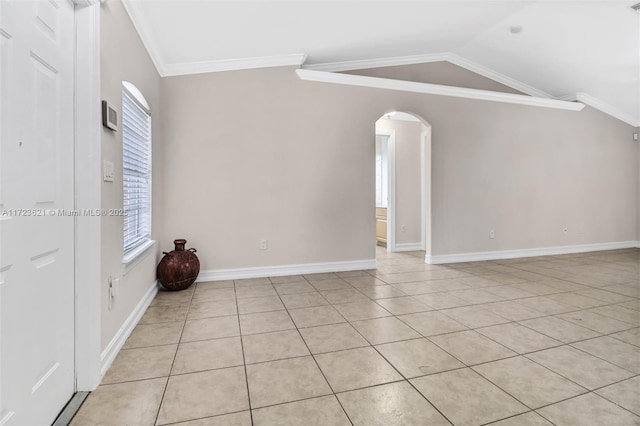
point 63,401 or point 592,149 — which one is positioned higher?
point 592,149

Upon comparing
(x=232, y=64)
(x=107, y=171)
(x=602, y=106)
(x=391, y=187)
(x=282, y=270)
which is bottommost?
(x=282, y=270)

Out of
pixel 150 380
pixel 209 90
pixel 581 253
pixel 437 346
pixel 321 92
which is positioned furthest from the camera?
pixel 581 253

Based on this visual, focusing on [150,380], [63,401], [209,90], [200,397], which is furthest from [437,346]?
[209,90]

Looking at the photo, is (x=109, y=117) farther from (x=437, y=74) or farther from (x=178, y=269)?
(x=437, y=74)

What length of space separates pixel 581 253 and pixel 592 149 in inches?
73.7

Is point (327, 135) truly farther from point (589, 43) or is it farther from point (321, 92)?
point (589, 43)

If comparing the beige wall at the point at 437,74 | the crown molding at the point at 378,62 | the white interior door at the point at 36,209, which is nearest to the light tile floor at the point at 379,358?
the white interior door at the point at 36,209

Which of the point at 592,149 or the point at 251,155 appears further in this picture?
the point at 592,149

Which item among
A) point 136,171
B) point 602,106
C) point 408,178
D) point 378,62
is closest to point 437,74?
point 378,62

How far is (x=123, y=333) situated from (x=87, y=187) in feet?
3.57

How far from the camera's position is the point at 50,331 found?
4.59 feet

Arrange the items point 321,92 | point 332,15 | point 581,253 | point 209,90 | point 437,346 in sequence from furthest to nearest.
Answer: point 581,253 < point 321,92 < point 209,90 < point 332,15 < point 437,346

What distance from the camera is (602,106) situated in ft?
18.8

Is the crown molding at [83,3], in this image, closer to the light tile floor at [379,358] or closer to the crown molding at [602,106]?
the light tile floor at [379,358]
